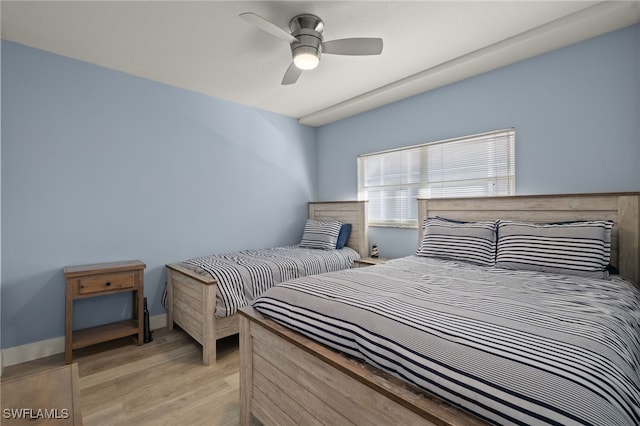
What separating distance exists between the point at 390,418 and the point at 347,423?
219mm

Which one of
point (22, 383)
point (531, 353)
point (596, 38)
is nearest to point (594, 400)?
point (531, 353)

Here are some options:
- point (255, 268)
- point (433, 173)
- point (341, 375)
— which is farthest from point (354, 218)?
point (341, 375)

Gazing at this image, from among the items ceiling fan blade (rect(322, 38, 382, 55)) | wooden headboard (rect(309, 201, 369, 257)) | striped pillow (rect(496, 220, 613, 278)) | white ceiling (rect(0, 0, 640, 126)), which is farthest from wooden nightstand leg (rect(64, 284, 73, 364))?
striped pillow (rect(496, 220, 613, 278))

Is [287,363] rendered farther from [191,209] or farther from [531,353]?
[191,209]

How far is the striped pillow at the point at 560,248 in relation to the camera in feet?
5.90

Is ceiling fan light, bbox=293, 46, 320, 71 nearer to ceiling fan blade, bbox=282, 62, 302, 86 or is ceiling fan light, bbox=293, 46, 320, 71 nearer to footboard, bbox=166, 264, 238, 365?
ceiling fan blade, bbox=282, 62, 302, 86

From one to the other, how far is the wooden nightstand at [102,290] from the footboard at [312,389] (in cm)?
153

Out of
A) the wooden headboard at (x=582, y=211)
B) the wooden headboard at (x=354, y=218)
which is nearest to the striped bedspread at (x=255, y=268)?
the wooden headboard at (x=354, y=218)

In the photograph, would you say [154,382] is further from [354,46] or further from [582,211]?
[582,211]

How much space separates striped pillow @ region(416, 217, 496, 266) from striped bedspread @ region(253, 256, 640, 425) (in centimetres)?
47

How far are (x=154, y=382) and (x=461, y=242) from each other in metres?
2.49

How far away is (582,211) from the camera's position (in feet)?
6.98

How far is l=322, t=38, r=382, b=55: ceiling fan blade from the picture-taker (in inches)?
78.5

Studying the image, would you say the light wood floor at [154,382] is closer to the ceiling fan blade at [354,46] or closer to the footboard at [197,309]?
the footboard at [197,309]
